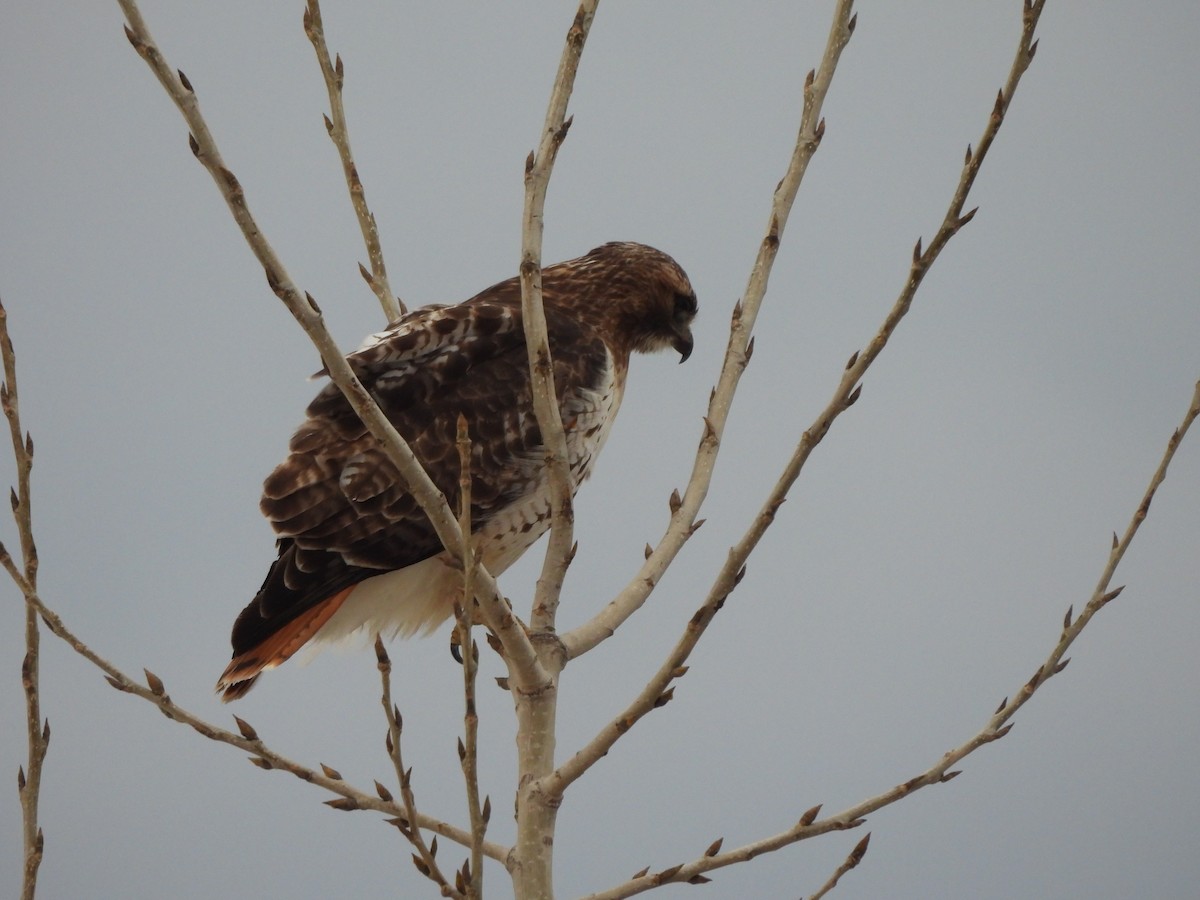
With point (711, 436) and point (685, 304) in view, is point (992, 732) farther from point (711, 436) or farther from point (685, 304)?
point (685, 304)

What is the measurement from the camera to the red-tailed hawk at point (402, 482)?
4.59m

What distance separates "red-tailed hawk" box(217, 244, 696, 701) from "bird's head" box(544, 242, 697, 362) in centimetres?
51

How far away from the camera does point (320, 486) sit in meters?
4.68

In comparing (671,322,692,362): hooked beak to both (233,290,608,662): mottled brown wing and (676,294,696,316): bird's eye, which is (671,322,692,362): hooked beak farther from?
(233,290,608,662): mottled brown wing

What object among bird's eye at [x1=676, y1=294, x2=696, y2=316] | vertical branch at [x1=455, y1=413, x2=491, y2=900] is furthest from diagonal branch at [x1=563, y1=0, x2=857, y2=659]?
bird's eye at [x1=676, y1=294, x2=696, y2=316]

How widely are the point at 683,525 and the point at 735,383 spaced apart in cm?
46

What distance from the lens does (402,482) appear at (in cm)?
473

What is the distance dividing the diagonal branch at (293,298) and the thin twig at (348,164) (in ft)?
5.69

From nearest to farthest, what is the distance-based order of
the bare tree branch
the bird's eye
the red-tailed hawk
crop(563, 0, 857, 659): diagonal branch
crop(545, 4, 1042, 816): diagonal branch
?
crop(545, 4, 1042, 816): diagonal branch → the bare tree branch → crop(563, 0, 857, 659): diagonal branch → the red-tailed hawk → the bird's eye

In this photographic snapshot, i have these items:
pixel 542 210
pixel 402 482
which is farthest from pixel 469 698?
pixel 402 482

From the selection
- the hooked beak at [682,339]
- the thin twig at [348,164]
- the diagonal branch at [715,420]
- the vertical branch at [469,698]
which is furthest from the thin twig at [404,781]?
the hooked beak at [682,339]

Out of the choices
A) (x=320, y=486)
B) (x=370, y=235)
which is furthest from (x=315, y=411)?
(x=370, y=235)

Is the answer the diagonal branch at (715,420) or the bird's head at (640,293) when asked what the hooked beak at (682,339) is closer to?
the bird's head at (640,293)

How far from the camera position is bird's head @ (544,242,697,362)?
18.7 feet
